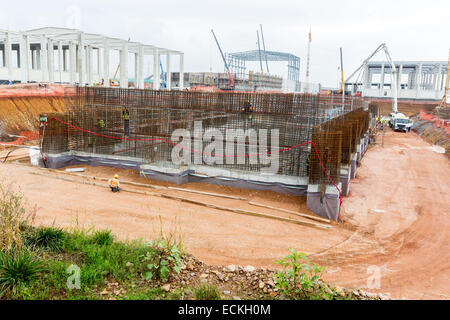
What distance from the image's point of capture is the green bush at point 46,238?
20.4ft

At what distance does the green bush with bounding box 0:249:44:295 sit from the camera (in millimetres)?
4781

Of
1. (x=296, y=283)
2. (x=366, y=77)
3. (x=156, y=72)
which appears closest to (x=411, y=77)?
(x=366, y=77)

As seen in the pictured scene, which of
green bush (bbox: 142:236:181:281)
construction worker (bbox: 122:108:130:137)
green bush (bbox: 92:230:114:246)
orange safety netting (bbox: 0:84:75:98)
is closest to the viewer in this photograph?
green bush (bbox: 142:236:181:281)

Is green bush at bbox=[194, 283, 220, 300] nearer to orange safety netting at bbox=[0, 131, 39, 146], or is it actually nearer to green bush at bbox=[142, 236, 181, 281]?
green bush at bbox=[142, 236, 181, 281]

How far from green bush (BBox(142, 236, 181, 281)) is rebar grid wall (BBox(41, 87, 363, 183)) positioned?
6985 millimetres

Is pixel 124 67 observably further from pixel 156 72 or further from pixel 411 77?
pixel 411 77

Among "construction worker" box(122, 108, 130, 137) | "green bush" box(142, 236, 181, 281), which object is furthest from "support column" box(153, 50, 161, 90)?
"green bush" box(142, 236, 181, 281)

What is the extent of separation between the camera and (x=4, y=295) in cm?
471

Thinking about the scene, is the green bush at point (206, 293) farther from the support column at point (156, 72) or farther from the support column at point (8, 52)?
the support column at point (156, 72)

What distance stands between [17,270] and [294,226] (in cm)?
706

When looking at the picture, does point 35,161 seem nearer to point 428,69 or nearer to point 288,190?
point 288,190

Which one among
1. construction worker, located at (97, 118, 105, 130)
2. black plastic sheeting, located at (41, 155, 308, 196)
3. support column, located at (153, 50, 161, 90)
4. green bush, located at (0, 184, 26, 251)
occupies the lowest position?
black plastic sheeting, located at (41, 155, 308, 196)

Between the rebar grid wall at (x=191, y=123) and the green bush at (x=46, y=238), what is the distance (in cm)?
771
